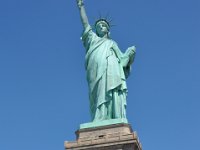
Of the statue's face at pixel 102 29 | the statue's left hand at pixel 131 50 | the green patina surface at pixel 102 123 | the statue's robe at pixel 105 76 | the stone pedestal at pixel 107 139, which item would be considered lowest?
the stone pedestal at pixel 107 139

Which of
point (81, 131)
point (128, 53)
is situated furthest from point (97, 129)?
point (128, 53)

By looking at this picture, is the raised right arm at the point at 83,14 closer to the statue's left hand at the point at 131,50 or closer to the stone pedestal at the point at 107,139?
the statue's left hand at the point at 131,50

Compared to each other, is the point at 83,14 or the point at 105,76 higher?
the point at 83,14

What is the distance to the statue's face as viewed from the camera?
23.1 metres

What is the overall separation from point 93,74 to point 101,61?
0.69 m

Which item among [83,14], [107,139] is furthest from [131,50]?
[107,139]

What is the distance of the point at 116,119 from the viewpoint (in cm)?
1964

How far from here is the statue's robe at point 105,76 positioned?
20.5 meters

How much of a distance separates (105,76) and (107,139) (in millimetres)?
3371

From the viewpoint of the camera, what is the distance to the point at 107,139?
18719 millimetres

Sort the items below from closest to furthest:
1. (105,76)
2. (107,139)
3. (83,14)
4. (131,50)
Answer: (107,139)
(105,76)
(131,50)
(83,14)

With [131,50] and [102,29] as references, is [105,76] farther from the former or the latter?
[102,29]

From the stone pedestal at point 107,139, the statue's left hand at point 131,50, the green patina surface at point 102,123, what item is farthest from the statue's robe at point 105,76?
the stone pedestal at point 107,139

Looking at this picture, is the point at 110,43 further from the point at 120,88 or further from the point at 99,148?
the point at 99,148
